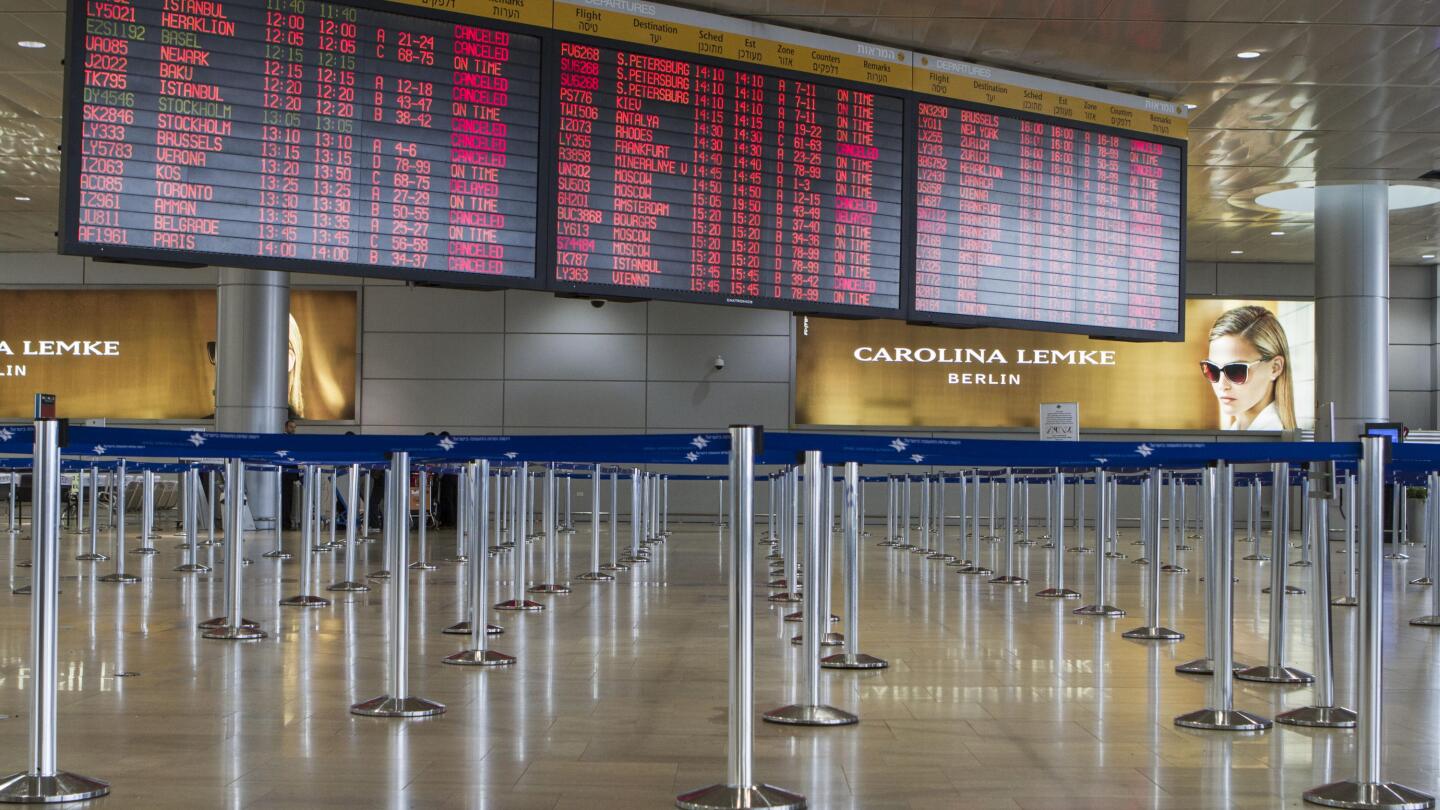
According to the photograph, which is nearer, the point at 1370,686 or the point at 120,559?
the point at 1370,686

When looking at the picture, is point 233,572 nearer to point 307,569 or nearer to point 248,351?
point 307,569

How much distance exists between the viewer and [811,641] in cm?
467

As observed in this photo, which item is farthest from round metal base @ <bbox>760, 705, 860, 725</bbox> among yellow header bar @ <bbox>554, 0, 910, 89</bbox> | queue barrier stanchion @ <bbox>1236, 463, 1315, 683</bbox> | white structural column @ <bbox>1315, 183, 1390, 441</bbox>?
white structural column @ <bbox>1315, 183, 1390, 441</bbox>

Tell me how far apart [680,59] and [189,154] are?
288 cm

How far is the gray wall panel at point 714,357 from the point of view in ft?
66.0

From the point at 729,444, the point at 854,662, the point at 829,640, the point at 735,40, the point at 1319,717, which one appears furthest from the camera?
the point at 735,40

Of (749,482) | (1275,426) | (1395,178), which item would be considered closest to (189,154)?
(749,482)

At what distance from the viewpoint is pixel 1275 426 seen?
68.1ft

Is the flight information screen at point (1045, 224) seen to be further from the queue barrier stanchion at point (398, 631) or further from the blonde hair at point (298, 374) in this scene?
the blonde hair at point (298, 374)

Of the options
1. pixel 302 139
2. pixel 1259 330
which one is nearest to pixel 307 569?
pixel 302 139

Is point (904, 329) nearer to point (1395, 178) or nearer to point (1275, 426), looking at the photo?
point (1275, 426)

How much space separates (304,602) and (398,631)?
3822mm

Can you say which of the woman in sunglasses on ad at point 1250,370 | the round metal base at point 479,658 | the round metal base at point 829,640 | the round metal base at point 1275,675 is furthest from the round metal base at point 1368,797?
the woman in sunglasses on ad at point 1250,370

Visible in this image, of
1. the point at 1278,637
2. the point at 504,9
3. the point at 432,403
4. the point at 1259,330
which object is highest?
the point at 504,9
